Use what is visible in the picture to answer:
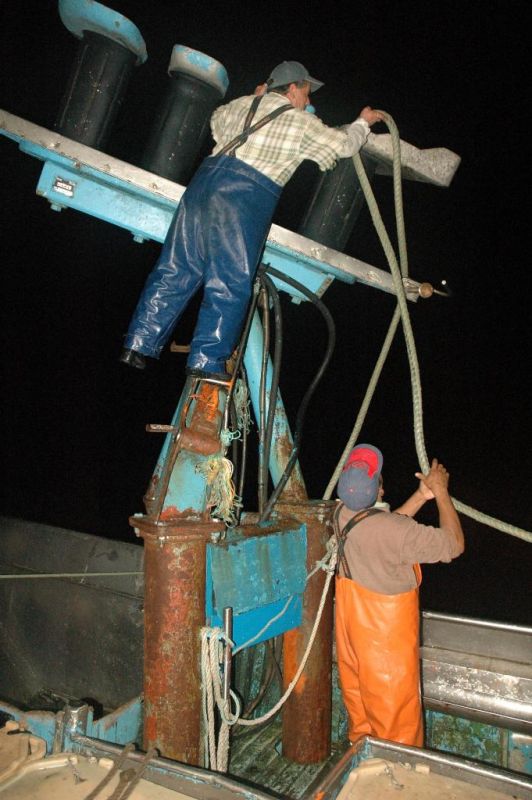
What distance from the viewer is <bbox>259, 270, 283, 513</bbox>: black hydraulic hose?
9.18 ft

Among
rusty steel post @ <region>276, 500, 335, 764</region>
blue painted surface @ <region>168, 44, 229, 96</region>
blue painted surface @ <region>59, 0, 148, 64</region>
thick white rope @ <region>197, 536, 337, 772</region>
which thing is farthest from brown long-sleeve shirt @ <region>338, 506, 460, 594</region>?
blue painted surface @ <region>59, 0, 148, 64</region>

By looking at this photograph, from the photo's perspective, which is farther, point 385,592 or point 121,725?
point 385,592

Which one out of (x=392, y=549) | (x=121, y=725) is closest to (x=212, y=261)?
(x=392, y=549)

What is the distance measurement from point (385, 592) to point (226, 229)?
193 centimetres

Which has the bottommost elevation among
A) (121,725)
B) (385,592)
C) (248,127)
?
(121,725)

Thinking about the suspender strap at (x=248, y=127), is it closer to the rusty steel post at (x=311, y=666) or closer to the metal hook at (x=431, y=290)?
the metal hook at (x=431, y=290)

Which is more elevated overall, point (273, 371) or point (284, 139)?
point (284, 139)

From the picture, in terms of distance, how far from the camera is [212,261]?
2.44 meters

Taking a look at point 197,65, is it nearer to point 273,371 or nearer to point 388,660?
point 273,371

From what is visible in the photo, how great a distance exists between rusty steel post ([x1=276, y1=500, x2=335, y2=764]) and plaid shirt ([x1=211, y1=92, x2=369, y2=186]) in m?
1.78

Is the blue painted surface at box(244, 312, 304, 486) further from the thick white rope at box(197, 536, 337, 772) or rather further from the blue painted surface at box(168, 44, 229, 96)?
the blue painted surface at box(168, 44, 229, 96)

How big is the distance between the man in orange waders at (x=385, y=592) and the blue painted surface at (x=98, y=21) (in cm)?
244

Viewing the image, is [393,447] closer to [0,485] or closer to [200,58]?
[0,485]

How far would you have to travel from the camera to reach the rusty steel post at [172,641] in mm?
2191
